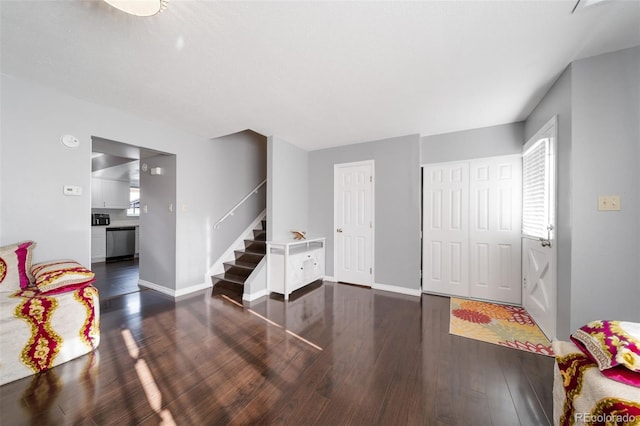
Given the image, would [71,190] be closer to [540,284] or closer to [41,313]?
[41,313]

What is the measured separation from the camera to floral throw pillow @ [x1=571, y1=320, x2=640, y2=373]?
2.97 feet

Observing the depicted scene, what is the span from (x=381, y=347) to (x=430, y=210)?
2.37 m

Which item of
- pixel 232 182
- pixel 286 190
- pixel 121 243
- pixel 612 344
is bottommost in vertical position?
pixel 121 243

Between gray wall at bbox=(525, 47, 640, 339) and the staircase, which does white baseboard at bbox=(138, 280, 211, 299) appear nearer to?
the staircase

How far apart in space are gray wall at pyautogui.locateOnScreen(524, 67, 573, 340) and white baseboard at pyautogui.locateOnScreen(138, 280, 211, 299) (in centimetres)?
432

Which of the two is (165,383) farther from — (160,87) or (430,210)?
(430,210)

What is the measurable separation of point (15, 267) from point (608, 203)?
15.7 feet

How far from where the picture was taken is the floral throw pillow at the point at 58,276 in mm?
1868

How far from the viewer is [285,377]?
172 cm

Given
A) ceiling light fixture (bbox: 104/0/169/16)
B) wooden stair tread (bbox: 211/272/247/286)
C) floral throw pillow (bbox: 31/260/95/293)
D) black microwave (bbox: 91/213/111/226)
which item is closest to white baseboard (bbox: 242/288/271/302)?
wooden stair tread (bbox: 211/272/247/286)

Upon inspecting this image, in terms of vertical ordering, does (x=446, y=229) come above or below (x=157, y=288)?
above

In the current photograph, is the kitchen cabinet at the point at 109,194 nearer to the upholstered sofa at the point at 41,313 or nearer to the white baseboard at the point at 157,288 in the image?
the white baseboard at the point at 157,288

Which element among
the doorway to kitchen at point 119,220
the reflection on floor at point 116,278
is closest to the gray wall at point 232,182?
the doorway to kitchen at point 119,220

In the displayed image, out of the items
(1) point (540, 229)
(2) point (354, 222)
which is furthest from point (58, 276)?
(1) point (540, 229)
